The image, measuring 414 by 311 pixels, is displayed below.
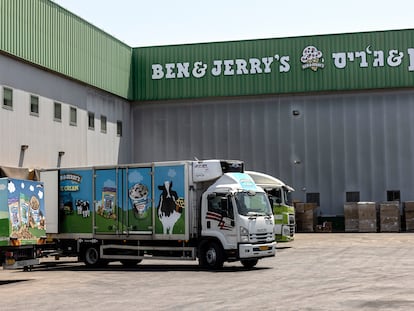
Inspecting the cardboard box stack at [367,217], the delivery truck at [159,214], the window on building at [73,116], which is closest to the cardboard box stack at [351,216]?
the cardboard box stack at [367,217]

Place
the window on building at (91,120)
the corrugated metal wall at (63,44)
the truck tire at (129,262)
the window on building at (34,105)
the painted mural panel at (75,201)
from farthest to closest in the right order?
1. the window on building at (91,120)
2. the window on building at (34,105)
3. the corrugated metal wall at (63,44)
4. the truck tire at (129,262)
5. the painted mural panel at (75,201)

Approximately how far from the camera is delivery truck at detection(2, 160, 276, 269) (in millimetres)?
21828

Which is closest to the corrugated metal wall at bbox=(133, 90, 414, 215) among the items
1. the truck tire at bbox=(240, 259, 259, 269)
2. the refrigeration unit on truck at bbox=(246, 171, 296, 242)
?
the refrigeration unit on truck at bbox=(246, 171, 296, 242)

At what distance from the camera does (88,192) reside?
24250 millimetres

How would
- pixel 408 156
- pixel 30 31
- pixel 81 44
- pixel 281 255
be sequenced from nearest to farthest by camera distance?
pixel 281 255 < pixel 30 31 < pixel 81 44 < pixel 408 156

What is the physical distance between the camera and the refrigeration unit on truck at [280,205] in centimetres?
3144

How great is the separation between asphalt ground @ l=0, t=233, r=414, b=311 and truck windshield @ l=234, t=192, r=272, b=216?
5.73ft

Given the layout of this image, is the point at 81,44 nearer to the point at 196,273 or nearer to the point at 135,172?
the point at 135,172

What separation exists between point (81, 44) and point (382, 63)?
61.5 feet

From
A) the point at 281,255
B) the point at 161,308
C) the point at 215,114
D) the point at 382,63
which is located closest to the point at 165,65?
the point at 215,114

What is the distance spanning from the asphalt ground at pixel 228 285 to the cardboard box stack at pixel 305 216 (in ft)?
56.3

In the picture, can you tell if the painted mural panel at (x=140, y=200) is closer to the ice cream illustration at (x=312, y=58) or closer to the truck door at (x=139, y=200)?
the truck door at (x=139, y=200)

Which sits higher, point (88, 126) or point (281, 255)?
point (88, 126)

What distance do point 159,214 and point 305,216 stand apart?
23246mm
